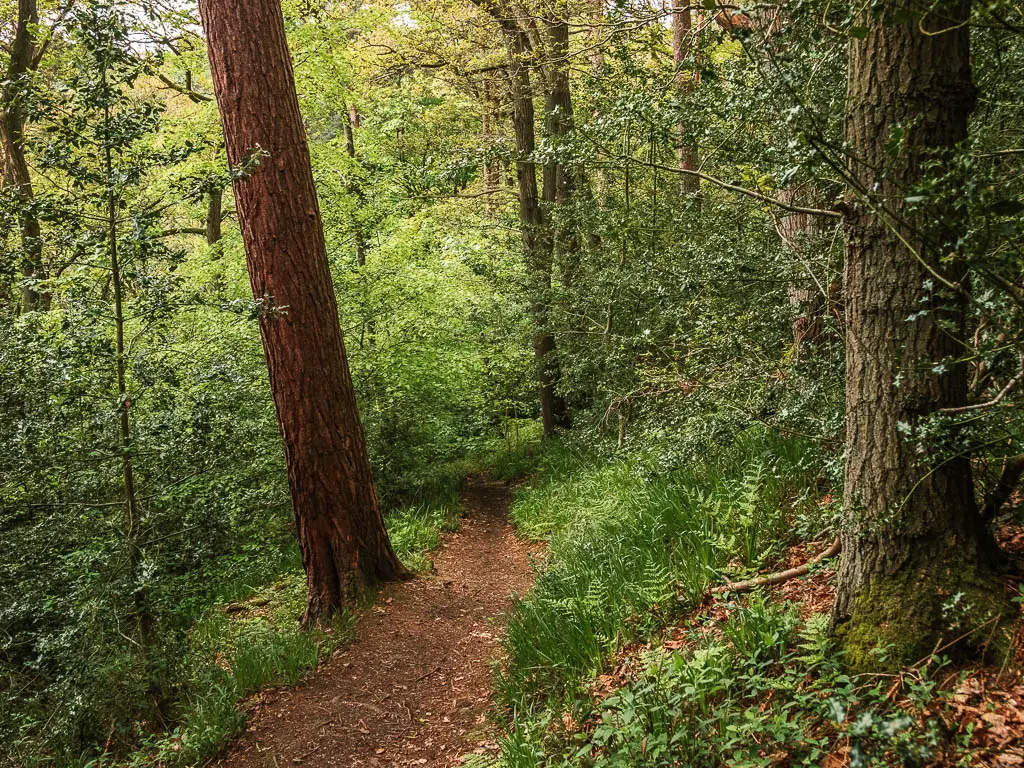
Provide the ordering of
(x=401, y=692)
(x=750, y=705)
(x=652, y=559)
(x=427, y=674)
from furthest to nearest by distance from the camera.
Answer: (x=427, y=674), (x=401, y=692), (x=652, y=559), (x=750, y=705)

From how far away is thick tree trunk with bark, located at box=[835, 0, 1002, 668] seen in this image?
2500mm

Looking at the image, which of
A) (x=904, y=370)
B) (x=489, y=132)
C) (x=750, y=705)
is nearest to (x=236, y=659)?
(x=750, y=705)

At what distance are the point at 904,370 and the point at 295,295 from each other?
486cm

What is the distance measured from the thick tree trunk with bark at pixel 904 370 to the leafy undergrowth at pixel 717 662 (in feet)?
0.79

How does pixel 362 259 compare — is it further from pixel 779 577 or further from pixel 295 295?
pixel 779 577

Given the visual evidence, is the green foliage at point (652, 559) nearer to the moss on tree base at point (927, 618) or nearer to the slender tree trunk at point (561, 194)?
the moss on tree base at point (927, 618)

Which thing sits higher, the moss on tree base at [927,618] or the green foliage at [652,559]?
Result: the moss on tree base at [927,618]

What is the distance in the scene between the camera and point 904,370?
260 centimetres

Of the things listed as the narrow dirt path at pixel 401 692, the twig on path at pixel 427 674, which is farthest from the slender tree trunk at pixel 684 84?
the twig on path at pixel 427 674

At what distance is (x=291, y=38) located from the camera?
10.5 meters

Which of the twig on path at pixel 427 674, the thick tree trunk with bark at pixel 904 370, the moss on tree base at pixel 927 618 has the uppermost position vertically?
the thick tree trunk with bark at pixel 904 370

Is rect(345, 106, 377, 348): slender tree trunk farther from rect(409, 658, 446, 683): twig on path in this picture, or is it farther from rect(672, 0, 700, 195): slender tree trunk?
rect(409, 658, 446, 683): twig on path

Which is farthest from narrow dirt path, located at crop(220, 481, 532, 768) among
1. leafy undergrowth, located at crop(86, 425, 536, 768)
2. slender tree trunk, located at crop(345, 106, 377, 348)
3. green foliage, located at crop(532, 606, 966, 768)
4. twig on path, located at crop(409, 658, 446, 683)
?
slender tree trunk, located at crop(345, 106, 377, 348)

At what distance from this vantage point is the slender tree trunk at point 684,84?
425cm
